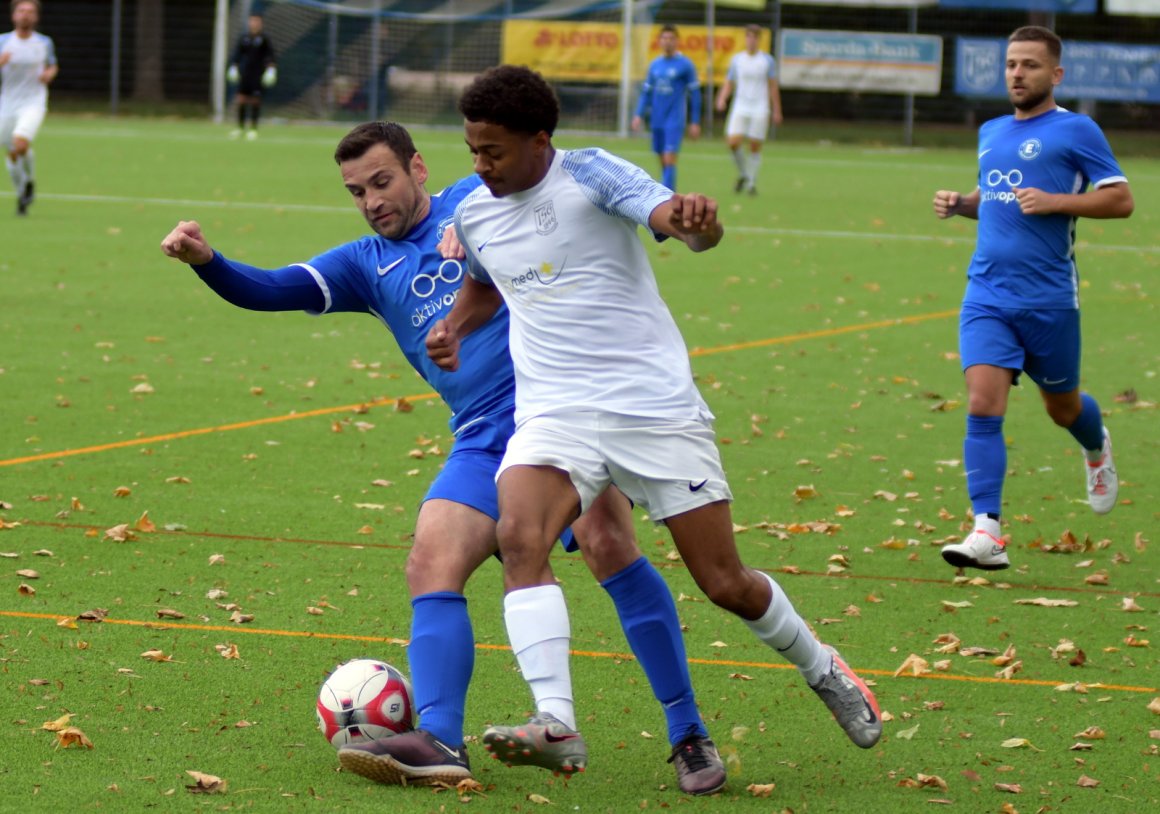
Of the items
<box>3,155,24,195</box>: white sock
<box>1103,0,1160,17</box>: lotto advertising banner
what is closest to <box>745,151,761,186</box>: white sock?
<box>3,155,24,195</box>: white sock

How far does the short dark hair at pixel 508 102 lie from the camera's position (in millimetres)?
4445

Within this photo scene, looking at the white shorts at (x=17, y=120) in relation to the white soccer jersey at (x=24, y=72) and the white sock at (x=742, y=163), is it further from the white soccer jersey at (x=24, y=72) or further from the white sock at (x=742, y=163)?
the white sock at (x=742, y=163)

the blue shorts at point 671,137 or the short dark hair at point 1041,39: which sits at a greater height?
the short dark hair at point 1041,39

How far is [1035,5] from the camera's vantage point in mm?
39875

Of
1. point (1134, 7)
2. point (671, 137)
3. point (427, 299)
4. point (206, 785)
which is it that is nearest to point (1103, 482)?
point (427, 299)

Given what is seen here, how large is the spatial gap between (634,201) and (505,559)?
0.98m

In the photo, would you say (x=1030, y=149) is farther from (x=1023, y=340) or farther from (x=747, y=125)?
(x=747, y=125)

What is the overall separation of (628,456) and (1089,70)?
37522 mm

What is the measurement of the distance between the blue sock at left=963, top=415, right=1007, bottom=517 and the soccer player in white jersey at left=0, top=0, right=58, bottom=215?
14.6 m

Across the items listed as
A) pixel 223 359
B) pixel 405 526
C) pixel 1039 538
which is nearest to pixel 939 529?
pixel 1039 538

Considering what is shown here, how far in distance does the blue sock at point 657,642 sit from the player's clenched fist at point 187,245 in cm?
153

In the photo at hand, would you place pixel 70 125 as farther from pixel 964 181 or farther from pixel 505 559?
pixel 505 559

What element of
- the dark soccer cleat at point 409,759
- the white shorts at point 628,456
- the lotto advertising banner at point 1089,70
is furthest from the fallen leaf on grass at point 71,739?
the lotto advertising banner at point 1089,70

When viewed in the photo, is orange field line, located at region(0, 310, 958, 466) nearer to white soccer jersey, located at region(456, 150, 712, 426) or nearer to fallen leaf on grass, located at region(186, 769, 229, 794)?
fallen leaf on grass, located at region(186, 769, 229, 794)
